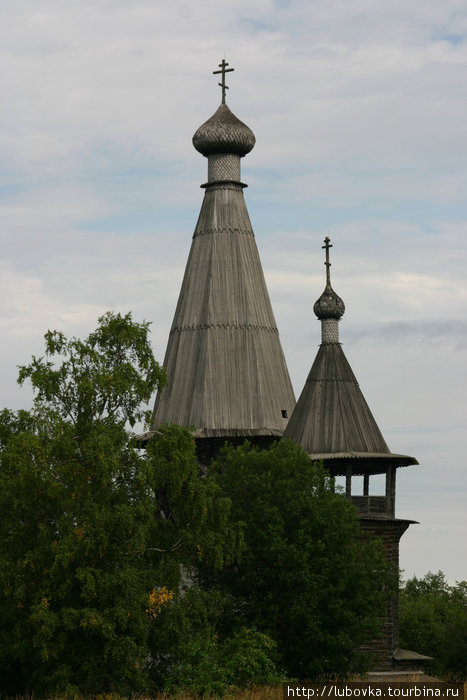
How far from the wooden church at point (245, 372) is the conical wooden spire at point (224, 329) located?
0.03m

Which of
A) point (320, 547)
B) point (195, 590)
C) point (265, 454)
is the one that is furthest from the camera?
point (265, 454)

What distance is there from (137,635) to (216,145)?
20.4m

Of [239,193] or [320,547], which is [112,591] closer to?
[320,547]

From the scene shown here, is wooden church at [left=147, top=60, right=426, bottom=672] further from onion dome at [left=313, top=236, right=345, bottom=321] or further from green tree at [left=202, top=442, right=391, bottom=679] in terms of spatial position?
green tree at [left=202, top=442, right=391, bottom=679]

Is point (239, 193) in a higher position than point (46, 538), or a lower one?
higher

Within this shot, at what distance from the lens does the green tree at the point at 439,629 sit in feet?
152

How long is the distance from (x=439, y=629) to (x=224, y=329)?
18.8 m

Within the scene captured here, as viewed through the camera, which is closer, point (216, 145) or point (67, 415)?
point (67, 415)

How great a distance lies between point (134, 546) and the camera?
86.0 ft

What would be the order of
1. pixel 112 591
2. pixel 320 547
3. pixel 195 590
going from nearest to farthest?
pixel 112 591, pixel 195 590, pixel 320 547

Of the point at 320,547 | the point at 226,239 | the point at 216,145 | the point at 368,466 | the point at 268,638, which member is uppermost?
the point at 216,145

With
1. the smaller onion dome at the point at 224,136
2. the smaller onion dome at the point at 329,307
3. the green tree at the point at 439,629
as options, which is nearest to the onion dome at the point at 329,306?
the smaller onion dome at the point at 329,307

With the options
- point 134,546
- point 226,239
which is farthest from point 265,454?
point 226,239

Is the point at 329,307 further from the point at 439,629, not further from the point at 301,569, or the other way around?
the point at 439,629
